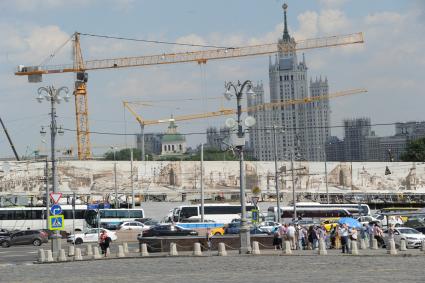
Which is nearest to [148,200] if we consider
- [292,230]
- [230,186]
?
[230,186]

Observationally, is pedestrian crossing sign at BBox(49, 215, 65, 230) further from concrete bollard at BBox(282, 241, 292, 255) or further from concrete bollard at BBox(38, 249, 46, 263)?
concrete bollard at BBox(282, 241, 292, 255)

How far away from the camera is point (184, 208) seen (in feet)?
254

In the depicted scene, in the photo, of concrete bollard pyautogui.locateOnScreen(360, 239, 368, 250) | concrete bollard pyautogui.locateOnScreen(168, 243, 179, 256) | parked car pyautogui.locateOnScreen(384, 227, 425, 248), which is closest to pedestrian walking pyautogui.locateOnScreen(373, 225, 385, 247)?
parked car pyautogui.locateOnScreen(384, 227, 425, 248)

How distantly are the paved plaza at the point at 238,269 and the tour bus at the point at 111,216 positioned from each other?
3775 cm

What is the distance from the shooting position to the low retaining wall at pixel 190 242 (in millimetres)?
41531

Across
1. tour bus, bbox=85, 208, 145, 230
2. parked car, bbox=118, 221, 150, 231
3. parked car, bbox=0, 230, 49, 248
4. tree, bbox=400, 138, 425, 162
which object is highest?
tree, bbox=400, 138, 425, 162

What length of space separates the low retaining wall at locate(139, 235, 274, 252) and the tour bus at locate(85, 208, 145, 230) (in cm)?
3281

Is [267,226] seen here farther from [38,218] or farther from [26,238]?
[38,218]

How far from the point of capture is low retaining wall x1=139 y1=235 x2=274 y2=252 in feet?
136

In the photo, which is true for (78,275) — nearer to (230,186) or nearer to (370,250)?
(370,250)

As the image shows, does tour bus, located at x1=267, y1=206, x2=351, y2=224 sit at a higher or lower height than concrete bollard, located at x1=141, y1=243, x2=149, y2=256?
higher

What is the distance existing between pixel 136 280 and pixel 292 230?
16633 millimetres

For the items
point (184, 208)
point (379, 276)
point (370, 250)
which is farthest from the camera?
point (184, 208)

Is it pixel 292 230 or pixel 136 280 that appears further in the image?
pixel 292 230
